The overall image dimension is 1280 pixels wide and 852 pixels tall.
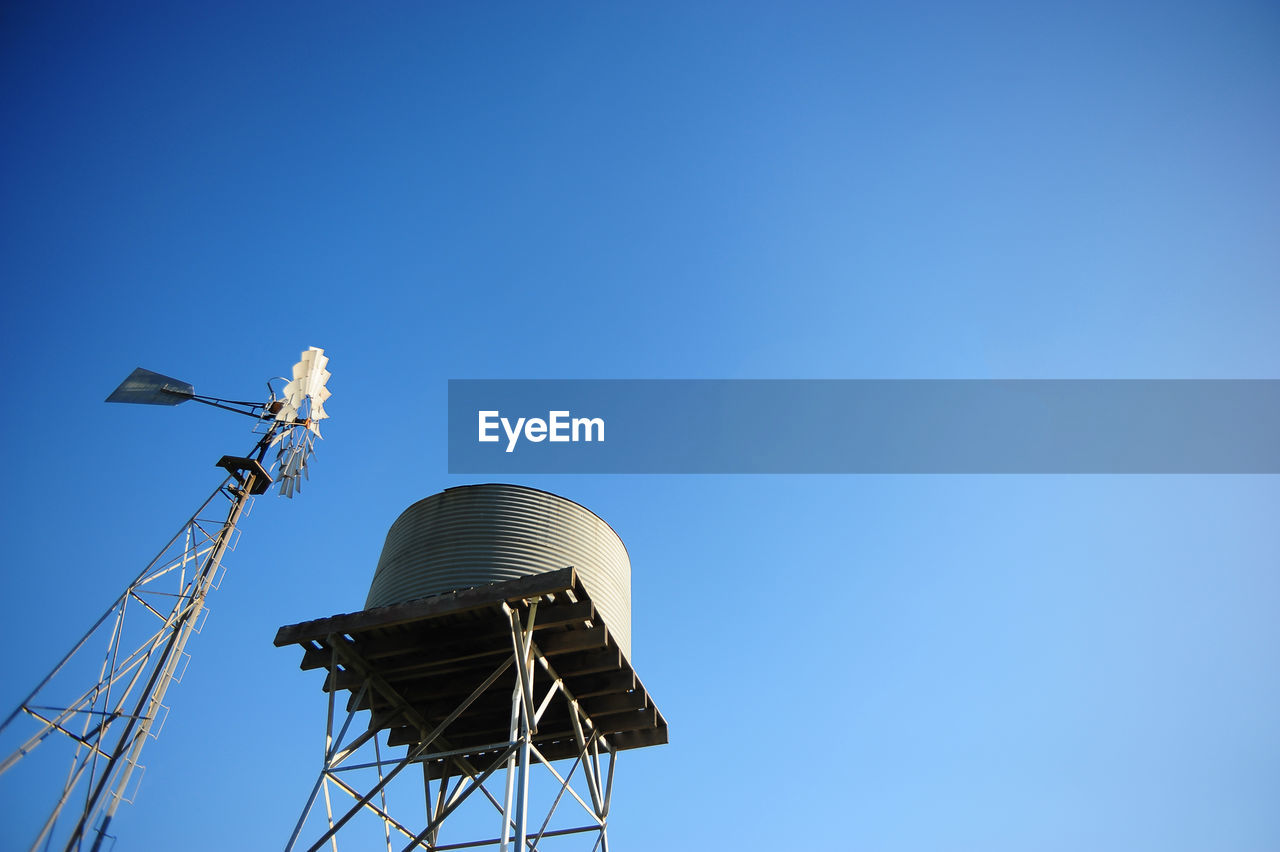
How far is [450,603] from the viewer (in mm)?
12922

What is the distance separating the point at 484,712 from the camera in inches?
619

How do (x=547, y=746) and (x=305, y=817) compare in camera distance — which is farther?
(x=547, y=746)

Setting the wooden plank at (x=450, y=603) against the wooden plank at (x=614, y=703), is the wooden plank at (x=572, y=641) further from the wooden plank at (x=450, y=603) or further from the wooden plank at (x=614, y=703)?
the wooden plank at (x=614, y=703)

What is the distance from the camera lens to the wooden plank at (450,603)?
12.8 m

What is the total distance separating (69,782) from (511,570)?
30.9ft

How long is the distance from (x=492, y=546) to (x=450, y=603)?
133 centimetres

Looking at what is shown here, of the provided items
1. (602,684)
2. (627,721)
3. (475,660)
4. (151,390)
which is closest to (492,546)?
(475,660)

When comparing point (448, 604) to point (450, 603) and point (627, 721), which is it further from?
point (627, 721)

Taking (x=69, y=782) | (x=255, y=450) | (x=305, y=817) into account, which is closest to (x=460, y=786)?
(x=305, y=817)

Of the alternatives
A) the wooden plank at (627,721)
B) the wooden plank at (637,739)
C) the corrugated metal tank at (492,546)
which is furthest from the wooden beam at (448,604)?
the wooden plank at (637,739)

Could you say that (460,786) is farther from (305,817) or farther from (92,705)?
(92,705)

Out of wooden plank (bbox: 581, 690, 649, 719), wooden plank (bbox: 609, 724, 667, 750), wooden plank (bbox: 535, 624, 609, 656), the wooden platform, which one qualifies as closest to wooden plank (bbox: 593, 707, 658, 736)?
the wooden platform

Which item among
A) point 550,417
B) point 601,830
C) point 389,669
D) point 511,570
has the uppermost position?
point 550,417

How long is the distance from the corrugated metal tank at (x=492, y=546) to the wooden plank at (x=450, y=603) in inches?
18.1
